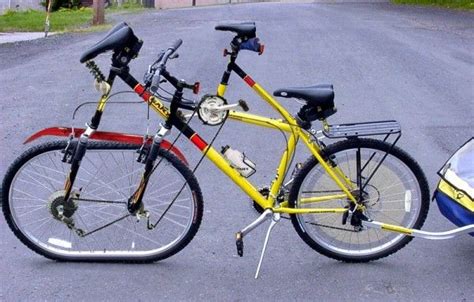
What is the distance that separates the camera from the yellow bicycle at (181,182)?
13.1 feet

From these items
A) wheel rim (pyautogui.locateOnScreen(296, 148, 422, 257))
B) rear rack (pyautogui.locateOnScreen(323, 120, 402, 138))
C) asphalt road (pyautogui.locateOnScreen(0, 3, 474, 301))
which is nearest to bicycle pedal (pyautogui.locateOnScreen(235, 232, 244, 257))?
asphalt road (pyautogui.locateOnScreen(0, 3, 474, 301))

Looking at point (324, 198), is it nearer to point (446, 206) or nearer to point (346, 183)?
Answer: point (346, 183)

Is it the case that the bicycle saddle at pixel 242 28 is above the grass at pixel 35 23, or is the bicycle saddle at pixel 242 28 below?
above

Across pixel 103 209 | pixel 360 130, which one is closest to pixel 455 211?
pixel 360 130

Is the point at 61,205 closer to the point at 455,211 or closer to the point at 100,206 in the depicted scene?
the point at 100,206

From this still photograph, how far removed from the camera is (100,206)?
4344 millimetres

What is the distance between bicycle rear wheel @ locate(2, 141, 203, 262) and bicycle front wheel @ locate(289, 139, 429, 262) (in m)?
0.65

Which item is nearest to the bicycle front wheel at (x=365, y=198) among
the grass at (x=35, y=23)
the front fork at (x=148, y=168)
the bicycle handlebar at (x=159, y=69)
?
the front fork at (x=148, y=168)

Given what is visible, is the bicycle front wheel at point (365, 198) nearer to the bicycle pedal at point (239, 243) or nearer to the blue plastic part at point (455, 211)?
the blue plastic part at point (455, 211)

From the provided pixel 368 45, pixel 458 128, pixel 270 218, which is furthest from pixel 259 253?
pixel 368 45

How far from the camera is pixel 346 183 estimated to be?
163 inches

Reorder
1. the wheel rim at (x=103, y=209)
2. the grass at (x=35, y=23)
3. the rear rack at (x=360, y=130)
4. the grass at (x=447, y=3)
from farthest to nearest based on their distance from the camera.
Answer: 1. the grass at (x=447, y=3)
2. the grass at (x=35, y=23)
3. the wheel rim at (x=103, y=209)
4. the rear rack at (x=360, y=130)

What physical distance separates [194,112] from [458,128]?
4147 mm

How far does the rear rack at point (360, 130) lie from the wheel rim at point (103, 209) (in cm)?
89
